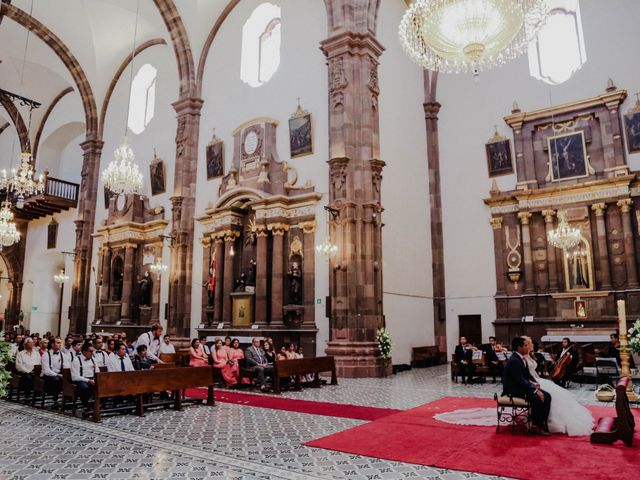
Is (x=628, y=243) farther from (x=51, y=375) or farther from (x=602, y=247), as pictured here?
(x=51, y=375)

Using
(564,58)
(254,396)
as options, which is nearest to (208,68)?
(564,58)

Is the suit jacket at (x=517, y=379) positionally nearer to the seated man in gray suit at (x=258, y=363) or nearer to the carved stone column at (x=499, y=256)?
the seated man in gray suit at (x=258, y=363)

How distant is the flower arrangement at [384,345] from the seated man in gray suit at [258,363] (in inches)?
139

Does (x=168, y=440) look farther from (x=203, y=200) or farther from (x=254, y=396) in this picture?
(x=203, y=200)

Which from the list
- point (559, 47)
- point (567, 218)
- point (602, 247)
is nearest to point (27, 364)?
point (567, 218)

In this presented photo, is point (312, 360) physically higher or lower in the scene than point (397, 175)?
lower

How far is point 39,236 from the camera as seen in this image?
27.3m

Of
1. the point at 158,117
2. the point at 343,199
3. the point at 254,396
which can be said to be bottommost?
the point at 254,396

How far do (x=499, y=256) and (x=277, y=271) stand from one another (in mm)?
7473

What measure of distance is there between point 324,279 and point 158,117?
463 inches

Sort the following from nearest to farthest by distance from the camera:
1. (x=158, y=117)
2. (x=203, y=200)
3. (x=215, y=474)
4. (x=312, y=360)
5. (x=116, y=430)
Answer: (x=215, y=474) < (x=116, y=430) < (x=312, y=360) < (x=203, y=200) < (x=158, y=117)

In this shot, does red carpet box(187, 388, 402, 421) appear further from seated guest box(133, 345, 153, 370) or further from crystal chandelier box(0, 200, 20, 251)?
crystal chandelier box(0, 200, 20, 251)

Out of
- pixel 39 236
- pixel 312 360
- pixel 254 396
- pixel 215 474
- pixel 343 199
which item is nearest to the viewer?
pixel 215 474

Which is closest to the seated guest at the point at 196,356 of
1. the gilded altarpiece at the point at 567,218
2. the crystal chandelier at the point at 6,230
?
the gilded altarpiece at the point at 567,218
